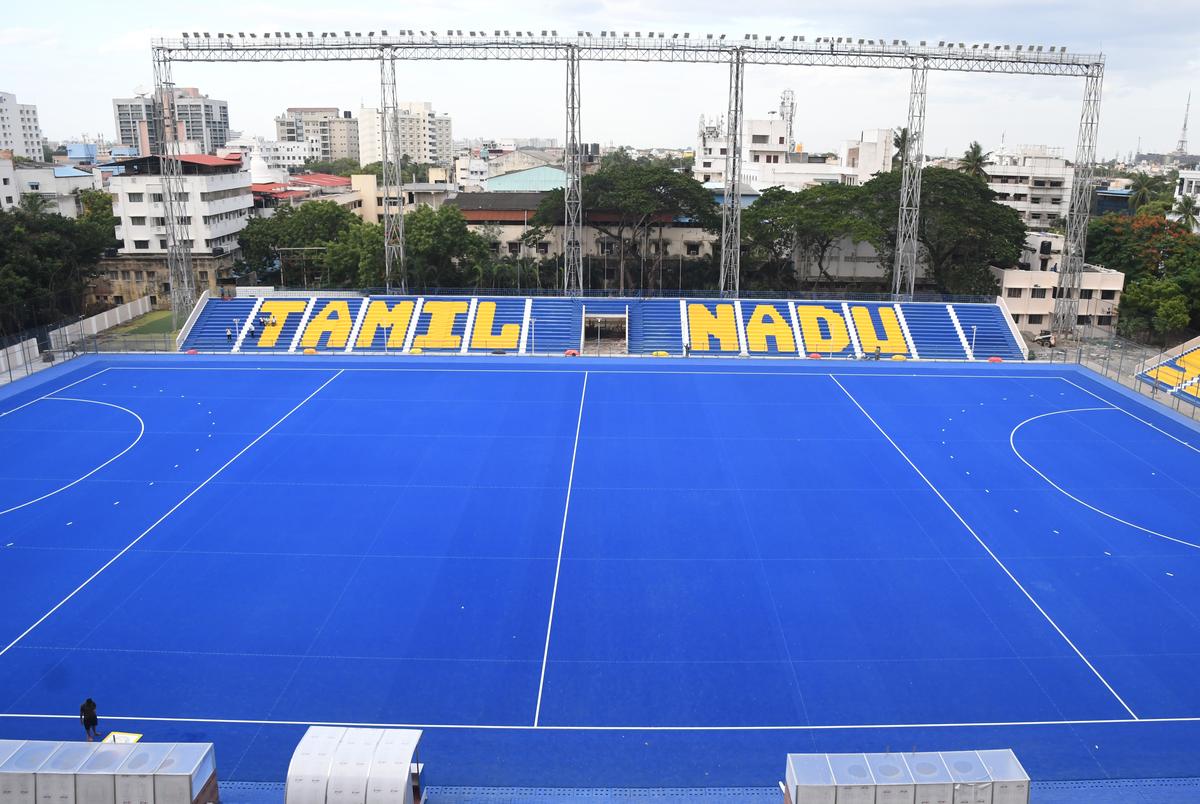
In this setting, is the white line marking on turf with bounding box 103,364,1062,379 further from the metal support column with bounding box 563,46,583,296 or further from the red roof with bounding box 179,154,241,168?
the red roof with bounding box 179,154,241,168

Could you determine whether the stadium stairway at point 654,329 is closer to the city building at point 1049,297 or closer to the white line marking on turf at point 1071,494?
the white line marking on turf at point 1071,494

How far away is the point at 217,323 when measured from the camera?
124 ft

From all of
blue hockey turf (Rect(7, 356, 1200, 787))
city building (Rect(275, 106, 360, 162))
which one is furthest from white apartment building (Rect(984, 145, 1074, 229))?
city building (Rect(275, 106, 360, 162))

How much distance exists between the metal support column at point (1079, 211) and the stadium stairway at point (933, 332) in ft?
18.4

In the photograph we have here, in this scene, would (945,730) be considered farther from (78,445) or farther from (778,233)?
(778,233)

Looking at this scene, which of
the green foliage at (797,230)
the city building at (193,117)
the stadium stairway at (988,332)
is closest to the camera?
the stadium stairway at (988,332)

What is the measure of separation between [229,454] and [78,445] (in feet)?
14.3

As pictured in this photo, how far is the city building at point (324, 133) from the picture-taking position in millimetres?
150500

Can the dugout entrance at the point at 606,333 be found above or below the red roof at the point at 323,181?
below

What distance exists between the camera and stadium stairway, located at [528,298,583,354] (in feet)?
120

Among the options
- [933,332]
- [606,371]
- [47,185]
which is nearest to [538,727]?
[606,371]

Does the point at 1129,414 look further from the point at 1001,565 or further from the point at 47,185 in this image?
the point at 47,185

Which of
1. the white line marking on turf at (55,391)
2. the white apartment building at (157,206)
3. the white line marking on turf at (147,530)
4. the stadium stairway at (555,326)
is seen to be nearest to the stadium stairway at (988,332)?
the stadium stairway at (555,326)

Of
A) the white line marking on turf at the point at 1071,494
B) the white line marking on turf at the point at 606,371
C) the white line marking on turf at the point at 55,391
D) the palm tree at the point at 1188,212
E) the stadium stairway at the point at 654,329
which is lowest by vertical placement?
the white line marking on turf at the point at 1071,494
